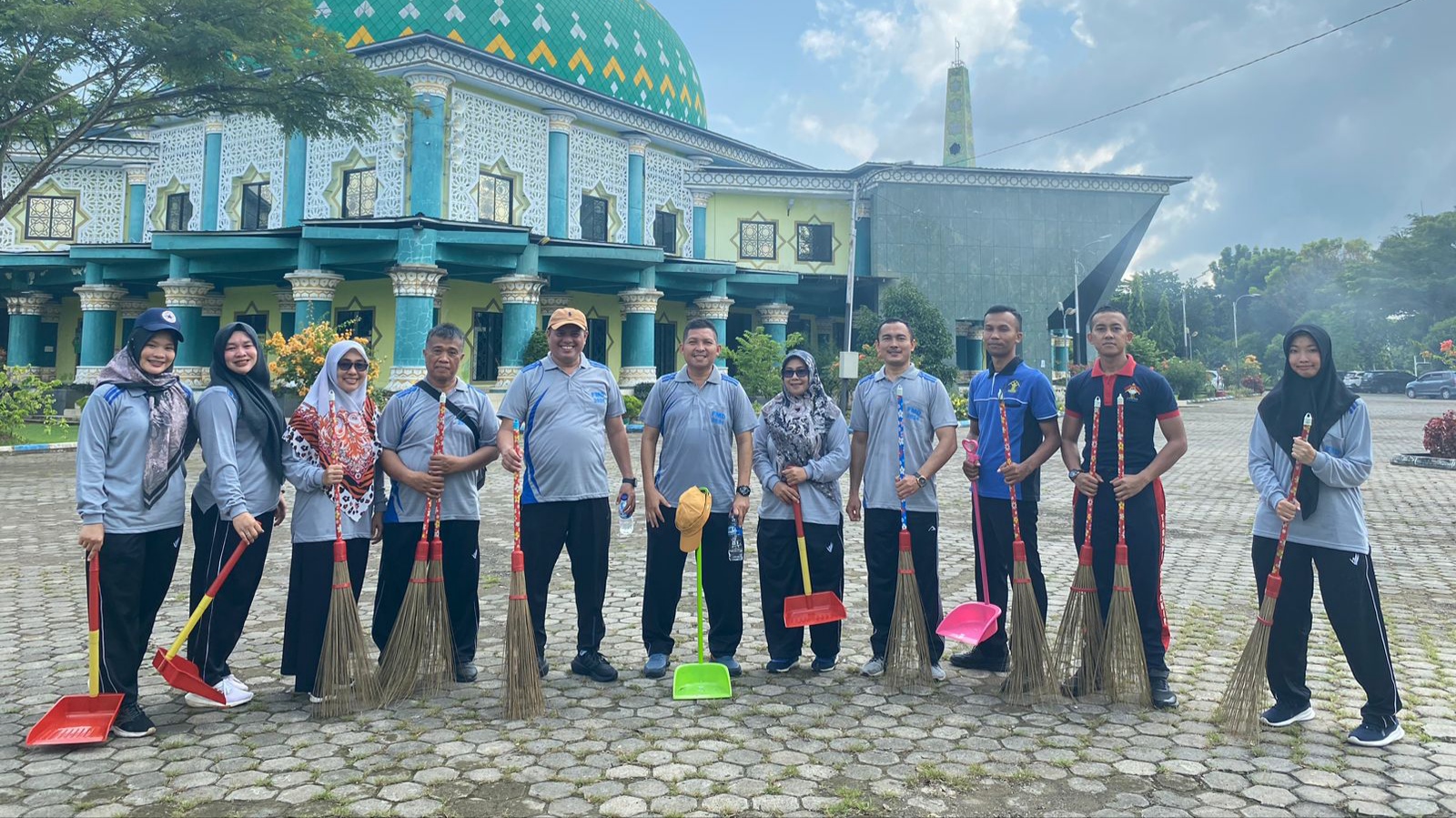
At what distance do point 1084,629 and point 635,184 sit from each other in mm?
24786

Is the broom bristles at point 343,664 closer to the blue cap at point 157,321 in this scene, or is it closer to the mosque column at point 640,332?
the blue cap at point 157,321

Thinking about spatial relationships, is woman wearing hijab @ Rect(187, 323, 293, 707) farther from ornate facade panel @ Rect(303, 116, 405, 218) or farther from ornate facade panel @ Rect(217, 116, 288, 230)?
ornate facade panel @ Rect(217, 116, 288, 230)

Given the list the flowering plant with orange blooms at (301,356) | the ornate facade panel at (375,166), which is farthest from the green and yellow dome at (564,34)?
the flowering plant with orange blooms at (301,356)

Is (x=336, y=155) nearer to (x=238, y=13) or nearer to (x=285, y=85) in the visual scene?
(x=285, y=85)

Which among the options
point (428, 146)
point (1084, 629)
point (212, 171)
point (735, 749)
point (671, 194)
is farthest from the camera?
point (671, 194)

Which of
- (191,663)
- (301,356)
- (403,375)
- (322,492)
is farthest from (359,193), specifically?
(191,663)

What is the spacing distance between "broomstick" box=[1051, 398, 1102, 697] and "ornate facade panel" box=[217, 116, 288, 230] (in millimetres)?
24807

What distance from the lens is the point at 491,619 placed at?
5836 mm

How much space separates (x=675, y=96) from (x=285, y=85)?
1771 cm

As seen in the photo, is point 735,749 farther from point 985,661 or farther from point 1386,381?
point 1386,381

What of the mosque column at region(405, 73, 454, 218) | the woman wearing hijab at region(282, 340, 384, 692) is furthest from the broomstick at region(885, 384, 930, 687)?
the mosque column at region(405, 73, 454, 218)

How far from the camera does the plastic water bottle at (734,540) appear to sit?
189 inches

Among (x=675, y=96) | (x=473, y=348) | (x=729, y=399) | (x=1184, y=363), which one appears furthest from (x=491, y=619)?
(x=1184, y=363)

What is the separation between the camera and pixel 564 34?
87.7ft
